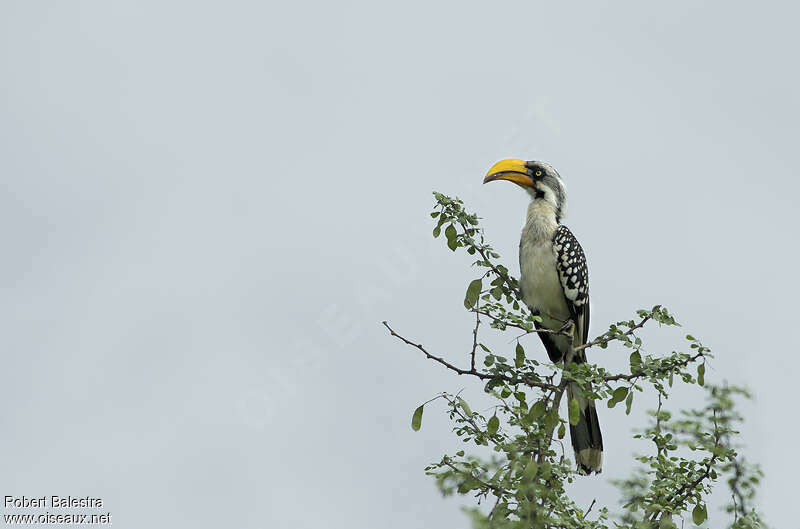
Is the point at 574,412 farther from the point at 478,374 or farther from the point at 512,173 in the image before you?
the point at 512,173

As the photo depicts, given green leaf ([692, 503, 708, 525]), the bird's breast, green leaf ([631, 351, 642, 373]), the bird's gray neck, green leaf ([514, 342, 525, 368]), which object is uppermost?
the bird's gray neck

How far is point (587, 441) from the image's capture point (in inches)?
262

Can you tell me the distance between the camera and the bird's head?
24.8 feet

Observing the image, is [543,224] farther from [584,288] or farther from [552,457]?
[552,457]

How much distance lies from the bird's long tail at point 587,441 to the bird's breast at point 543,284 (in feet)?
2.50

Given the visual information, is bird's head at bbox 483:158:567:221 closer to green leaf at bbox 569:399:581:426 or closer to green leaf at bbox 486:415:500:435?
green leaf at bbox 569:399:581:426

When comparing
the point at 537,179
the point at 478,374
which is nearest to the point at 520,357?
the point at 478,374

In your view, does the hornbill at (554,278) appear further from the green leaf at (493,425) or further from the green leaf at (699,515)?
the green leaf at (493,425)

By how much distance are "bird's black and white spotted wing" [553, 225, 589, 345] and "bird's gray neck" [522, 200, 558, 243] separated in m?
0.08

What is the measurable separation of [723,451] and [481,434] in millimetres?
1423

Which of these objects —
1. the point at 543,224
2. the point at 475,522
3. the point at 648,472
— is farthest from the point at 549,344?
the point at 475,522

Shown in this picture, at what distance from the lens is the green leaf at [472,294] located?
5234 mm

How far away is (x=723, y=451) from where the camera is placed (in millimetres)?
5035

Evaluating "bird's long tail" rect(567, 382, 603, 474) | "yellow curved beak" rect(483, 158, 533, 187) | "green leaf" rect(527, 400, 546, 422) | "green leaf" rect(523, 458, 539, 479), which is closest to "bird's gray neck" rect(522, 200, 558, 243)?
"yellow curved beak" rect(483, 158, 533, 187)
